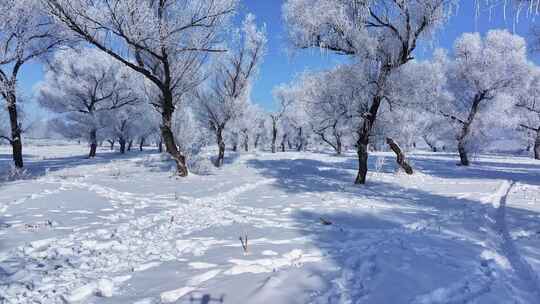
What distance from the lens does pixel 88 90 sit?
2573 centimetres

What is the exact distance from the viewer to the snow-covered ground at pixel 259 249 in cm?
305

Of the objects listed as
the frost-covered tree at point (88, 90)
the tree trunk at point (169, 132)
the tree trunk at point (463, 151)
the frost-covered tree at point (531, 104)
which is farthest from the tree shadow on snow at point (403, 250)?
the frost-covered tree at point (531, 104)

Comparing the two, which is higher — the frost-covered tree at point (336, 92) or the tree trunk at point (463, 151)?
the frost-covered tree at point (336, 92)

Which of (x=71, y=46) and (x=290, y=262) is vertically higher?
(x=71, y=46)

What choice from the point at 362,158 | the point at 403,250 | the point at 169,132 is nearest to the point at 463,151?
the point at 362,158

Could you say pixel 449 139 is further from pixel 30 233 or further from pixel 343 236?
pixel 30 233

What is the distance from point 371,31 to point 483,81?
1444 cm

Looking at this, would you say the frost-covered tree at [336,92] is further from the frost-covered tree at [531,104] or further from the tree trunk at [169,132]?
the frost-covered tree at [531,104]

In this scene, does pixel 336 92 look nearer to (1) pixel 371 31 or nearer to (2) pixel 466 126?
(1) pixel 371 31

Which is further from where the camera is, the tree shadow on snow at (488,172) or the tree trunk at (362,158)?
the tree shadow on snow at (488,172)

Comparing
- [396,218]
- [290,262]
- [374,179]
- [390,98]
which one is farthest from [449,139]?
[290,262]

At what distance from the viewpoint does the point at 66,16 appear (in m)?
8.82

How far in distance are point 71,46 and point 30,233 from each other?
11.0 m

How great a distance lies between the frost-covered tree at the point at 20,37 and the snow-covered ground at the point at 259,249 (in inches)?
231
